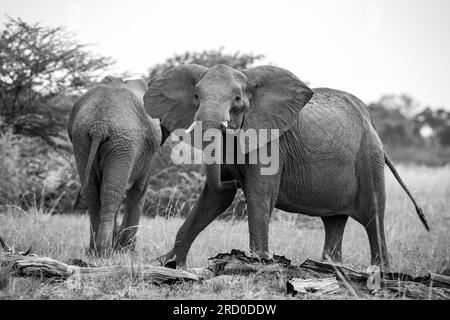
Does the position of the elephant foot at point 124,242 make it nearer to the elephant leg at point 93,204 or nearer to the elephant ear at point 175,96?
the elephant leg at point 93,204

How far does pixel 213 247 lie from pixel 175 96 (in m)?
2.65

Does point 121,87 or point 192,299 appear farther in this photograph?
point 121,87

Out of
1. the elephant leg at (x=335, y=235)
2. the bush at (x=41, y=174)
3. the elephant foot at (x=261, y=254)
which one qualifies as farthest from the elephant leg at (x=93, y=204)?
Answer: the bush at (x=41, y=174)

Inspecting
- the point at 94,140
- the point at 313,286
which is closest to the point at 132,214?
the point at 94,140

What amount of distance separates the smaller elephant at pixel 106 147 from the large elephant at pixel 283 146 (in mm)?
536

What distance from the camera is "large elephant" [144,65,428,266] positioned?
6012 mm

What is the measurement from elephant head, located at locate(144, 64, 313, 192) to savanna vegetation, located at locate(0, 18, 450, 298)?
160 cm

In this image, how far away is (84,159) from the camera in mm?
7141

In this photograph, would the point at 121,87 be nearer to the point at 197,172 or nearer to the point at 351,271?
the point at 351,271

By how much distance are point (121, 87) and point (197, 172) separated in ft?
19.3

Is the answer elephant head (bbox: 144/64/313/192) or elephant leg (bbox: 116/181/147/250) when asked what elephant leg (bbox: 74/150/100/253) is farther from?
elephant head (bbox: 144/64/313/192)

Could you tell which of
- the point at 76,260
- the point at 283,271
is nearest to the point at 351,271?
the point at 283,271

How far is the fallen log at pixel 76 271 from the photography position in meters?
5.16

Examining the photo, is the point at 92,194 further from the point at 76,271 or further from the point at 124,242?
the point at 76,271
